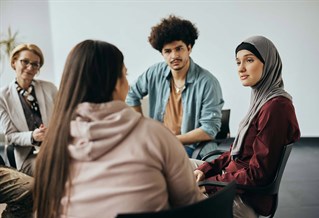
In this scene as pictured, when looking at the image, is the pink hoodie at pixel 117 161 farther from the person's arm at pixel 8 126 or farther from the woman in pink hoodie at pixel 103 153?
the person's arm at pixel 8 126

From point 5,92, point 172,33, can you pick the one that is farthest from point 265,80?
point 5,92

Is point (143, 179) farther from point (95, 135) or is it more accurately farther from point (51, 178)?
point (51, 178)

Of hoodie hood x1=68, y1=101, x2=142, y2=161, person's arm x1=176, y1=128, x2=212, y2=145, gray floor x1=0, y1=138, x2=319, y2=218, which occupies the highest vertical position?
hoodie hood x1=68, y1=101, x2=142, y2=161

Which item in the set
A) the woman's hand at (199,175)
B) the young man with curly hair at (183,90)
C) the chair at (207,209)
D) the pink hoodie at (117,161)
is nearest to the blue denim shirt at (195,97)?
the young man with curly hair at (183,90)

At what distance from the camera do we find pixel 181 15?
4.12 meters

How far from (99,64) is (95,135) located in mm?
231

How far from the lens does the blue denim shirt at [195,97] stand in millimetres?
2348

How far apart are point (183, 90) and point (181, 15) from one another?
1.96 m

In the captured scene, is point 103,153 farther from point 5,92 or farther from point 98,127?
point 5,92

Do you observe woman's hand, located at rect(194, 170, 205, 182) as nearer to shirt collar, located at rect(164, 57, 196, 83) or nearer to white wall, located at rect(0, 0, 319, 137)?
shirt collar, located at rect(164, 57, 196, 83)

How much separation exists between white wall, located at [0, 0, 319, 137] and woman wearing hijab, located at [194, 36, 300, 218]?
2.47 meters

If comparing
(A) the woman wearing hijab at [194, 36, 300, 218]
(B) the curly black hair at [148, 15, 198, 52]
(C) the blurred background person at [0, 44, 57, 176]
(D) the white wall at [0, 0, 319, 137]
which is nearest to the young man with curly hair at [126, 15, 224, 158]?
(B) the curly black hair at [148, 15, 198, 52]

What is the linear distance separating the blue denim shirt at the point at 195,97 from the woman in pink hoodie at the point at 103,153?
125cm

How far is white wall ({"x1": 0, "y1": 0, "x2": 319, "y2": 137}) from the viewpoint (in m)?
4.07
